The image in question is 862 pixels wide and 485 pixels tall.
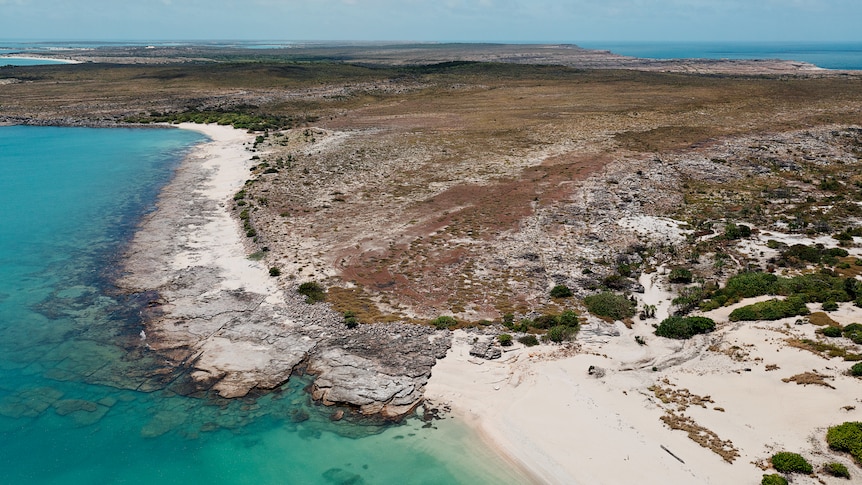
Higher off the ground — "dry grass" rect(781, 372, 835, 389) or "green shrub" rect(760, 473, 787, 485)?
"dry grass" rect(781, 372, 835, 389)

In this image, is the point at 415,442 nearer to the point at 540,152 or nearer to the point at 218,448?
the point at 218,448

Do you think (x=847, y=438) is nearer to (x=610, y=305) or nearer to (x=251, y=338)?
(x=610, y=305)

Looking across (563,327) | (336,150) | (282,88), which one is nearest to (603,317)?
(563,327)

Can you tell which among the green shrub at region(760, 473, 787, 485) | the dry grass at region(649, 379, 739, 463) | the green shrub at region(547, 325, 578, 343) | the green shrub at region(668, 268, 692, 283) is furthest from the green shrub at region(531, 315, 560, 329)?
the green shrub at region(760, 473, 787, 485)

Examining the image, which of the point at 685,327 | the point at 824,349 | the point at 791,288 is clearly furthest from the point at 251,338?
the point at 791,288

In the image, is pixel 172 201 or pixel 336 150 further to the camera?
pixel 336 150

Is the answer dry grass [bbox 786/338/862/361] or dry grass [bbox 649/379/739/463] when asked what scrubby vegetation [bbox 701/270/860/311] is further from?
dry grass [bbox 649/379/739/463]
